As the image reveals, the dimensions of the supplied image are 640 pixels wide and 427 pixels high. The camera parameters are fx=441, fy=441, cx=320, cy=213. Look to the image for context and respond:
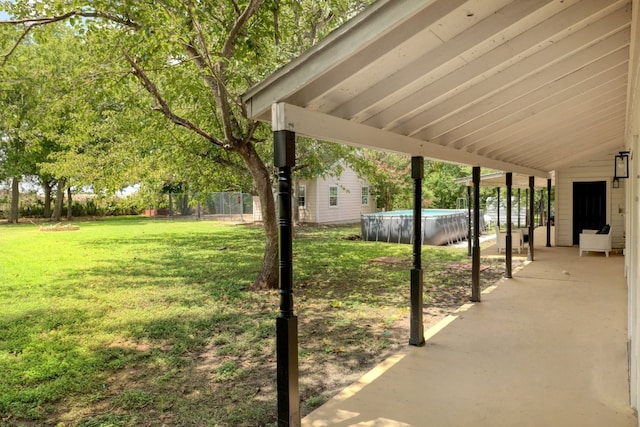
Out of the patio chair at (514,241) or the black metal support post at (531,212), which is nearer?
the black metal support post at (531,212)

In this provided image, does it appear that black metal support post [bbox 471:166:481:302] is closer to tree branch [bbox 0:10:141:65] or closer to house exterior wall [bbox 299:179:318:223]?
tree branch [bbox 0:10:141:65]

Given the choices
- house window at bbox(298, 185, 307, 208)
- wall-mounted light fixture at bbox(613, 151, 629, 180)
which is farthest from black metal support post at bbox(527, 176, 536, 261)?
house window at bbox(298, 185, 307, 208)

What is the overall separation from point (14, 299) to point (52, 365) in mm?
3495

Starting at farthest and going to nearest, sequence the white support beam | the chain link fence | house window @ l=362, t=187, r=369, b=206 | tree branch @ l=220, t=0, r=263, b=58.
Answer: the chain link fence, house window @ l=362, t=187, r=369, b=206, tree branch @ l=220, t=0, r=263, b=58, the white support beam

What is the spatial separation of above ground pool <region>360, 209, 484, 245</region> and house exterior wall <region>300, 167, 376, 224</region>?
5007 mm

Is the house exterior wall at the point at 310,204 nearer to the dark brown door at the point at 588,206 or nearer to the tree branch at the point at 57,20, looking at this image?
the dark brown door at the point at 588,206

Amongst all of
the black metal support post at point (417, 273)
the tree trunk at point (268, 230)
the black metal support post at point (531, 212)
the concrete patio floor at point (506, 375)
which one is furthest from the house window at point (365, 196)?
the black metal support post at point (417, 273)

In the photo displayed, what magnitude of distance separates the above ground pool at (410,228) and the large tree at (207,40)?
26.8 ft

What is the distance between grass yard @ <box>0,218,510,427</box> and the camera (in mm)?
3635

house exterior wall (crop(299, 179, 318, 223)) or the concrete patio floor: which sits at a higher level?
house exterior wall (crop(299, 179, 318, 223))

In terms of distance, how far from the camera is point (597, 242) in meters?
11.6

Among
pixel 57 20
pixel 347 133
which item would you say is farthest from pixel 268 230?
pixel 347 133

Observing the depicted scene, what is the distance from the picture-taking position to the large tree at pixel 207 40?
5.60 meters

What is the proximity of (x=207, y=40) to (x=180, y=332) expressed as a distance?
168 inches
